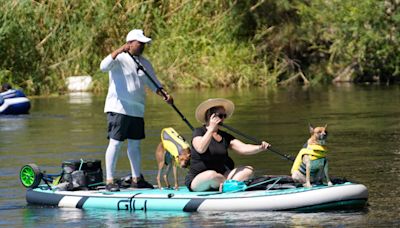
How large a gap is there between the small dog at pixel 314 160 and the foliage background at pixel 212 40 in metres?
30.2

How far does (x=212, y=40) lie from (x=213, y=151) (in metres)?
34.4

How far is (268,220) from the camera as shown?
12312mm

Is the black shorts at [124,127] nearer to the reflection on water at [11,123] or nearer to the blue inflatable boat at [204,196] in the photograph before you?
the blue inflatable boat at [204,196]

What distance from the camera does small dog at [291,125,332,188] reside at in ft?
42.1

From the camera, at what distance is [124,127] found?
46.1 ft

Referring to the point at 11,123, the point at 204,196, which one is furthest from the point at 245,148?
the point at 11,123

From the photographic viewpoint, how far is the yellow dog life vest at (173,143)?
1392cm

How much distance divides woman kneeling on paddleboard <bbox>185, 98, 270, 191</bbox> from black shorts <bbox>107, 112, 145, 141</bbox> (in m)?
0.99

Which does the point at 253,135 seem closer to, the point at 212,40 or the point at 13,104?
the point at 13,104

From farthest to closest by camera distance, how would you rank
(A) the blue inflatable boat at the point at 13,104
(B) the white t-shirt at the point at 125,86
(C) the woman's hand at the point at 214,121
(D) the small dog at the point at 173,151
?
(A) the blue inflatable boat at the point at 13,104 → (B) the white t-shirt at the point at 125,86 → (D) the small dog at the point at 173,151 → (C) the woman's hand at the point at 214,121

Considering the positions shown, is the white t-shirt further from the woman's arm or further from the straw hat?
the woman's arm

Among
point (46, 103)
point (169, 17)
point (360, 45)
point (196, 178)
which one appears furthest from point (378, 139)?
point (169, 17)

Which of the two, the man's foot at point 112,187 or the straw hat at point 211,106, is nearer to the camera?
the straw hat at point 211,106

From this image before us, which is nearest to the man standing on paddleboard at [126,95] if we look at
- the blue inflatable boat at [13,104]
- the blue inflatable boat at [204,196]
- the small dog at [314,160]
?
the blue inflatable boat at [204,196]
